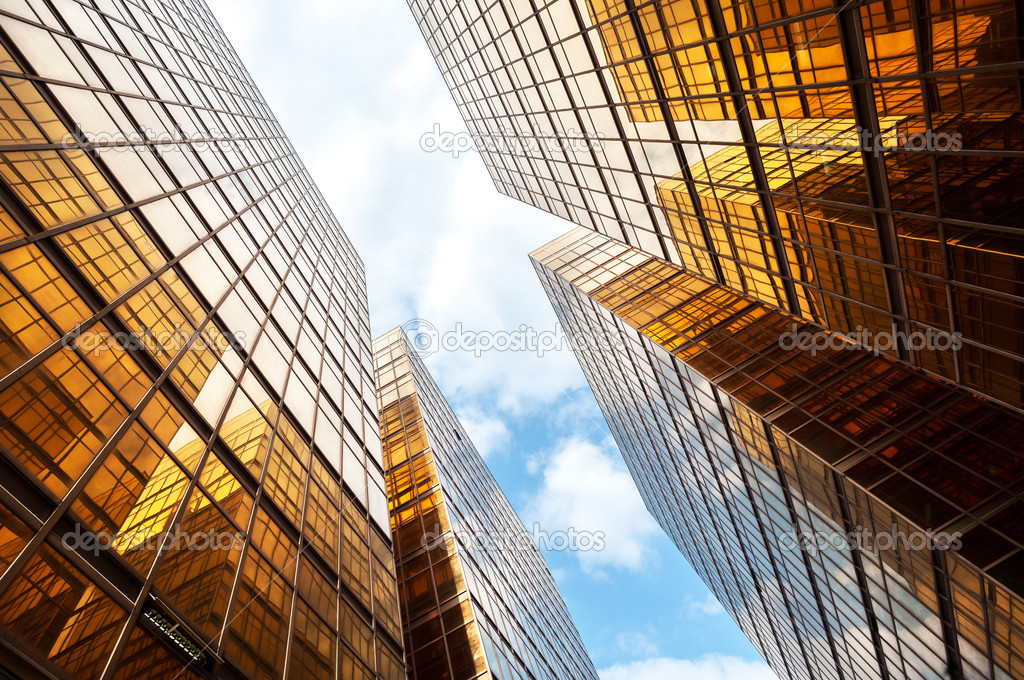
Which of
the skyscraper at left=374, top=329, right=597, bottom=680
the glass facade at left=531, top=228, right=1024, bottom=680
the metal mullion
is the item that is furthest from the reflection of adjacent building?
the skyscraper at left=374, top=329, right=597, bottom=680

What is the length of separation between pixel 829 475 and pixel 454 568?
14.0 meters

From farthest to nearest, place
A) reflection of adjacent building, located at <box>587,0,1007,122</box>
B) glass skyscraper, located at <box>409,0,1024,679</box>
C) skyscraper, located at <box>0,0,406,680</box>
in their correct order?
1. glass skyscraper, located at <box>409,0,1024,679</box>
2. reflection of adjacent building, located at <box>587,0,1007,122</box>
3. skyscraper, located at <box>0,0,406,680</box>

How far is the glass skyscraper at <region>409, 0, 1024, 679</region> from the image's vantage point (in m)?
11.0

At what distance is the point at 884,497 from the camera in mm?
16766

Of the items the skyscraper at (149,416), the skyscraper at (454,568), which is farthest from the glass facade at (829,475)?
the skyscraper at (149,416)

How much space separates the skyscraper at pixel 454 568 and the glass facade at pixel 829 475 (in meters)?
13.2

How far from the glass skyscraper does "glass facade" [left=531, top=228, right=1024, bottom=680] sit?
108 mm

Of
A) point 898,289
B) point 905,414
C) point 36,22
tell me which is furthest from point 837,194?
point 36,22

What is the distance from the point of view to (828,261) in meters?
16.6

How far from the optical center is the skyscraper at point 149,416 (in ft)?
22.5

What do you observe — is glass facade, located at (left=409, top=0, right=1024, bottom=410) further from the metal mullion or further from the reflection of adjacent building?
the metal mullion

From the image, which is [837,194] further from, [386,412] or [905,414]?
[386,412]

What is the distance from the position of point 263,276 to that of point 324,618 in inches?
468

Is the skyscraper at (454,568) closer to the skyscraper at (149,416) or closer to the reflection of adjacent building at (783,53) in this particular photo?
the skyscraper at (149,416)
